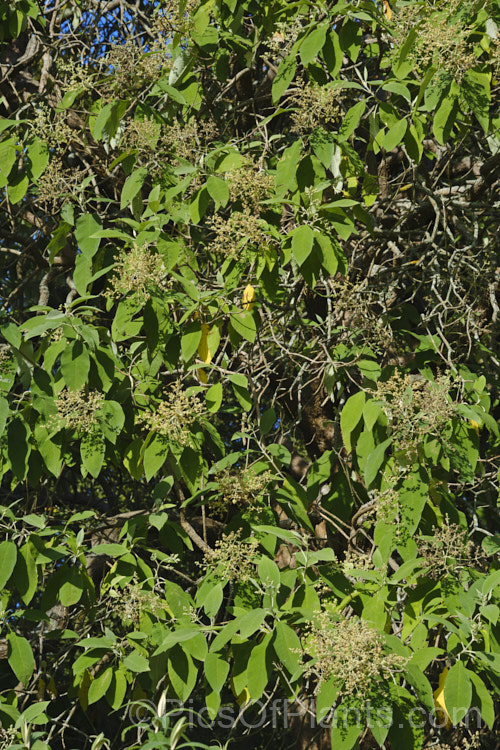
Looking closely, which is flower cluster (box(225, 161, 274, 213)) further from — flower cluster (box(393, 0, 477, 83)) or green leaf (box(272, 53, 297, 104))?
flower cluster (box(393, 0, 477, 83))

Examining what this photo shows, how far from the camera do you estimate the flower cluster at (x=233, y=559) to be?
2076 millimetres

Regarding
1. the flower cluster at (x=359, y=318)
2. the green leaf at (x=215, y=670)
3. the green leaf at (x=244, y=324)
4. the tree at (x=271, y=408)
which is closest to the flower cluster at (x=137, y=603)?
the tree at (x=271, y=408)

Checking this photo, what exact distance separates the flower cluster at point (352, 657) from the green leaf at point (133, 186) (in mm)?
1378

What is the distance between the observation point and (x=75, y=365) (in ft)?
7.07

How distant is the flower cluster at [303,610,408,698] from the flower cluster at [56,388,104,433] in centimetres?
82

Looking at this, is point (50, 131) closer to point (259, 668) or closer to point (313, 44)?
point (313, 44)

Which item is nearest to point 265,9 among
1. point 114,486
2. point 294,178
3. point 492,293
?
point 294,178

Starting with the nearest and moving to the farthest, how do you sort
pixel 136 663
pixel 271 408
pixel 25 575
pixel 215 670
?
pixel 215 670 < pixel 136 663 < pixel 25 575 < pixel 271 408

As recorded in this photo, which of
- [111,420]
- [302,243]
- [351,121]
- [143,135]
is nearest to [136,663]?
[111,420]

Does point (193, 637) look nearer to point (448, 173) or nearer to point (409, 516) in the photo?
point (409, 516)

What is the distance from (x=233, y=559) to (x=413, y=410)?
0.61 m

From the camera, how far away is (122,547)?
7.47ft

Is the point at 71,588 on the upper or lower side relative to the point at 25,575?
lower

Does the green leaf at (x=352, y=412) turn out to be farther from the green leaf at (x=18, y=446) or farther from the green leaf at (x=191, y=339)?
the green leaf at (x=18, y=446)
